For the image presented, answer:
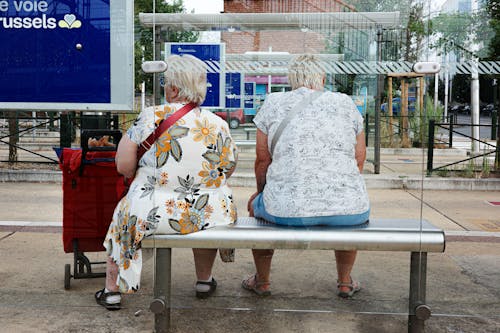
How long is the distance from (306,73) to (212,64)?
2.81 feet

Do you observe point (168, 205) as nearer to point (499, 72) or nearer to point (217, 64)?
point (217, 64)

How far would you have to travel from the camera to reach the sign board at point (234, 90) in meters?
4.25

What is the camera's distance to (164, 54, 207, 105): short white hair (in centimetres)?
366

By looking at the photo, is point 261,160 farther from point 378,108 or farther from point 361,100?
point 378,108

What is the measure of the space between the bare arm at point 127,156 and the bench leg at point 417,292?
1662 millimetres

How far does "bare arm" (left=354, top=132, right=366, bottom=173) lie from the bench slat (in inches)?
16.2

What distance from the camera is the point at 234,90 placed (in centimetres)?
430

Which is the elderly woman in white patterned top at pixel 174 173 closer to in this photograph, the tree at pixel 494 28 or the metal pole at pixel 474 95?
the metal pole at pixel 474 95

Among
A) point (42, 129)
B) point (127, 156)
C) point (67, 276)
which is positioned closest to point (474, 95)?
point (127, 156)

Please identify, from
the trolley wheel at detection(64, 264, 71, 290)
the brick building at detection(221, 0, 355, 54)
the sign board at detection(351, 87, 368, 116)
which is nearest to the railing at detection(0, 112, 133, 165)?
the brick building at detection(221, 0, 355, 54)

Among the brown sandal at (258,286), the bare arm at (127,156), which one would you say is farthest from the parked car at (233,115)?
the brown sandal at (258,286)

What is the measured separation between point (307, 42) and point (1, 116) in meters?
2.80

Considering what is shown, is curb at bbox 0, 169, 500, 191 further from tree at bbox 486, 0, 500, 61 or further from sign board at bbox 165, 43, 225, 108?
tree at bbox 486, 0, 500, 61

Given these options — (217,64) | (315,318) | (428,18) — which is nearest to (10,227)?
(217,64)
